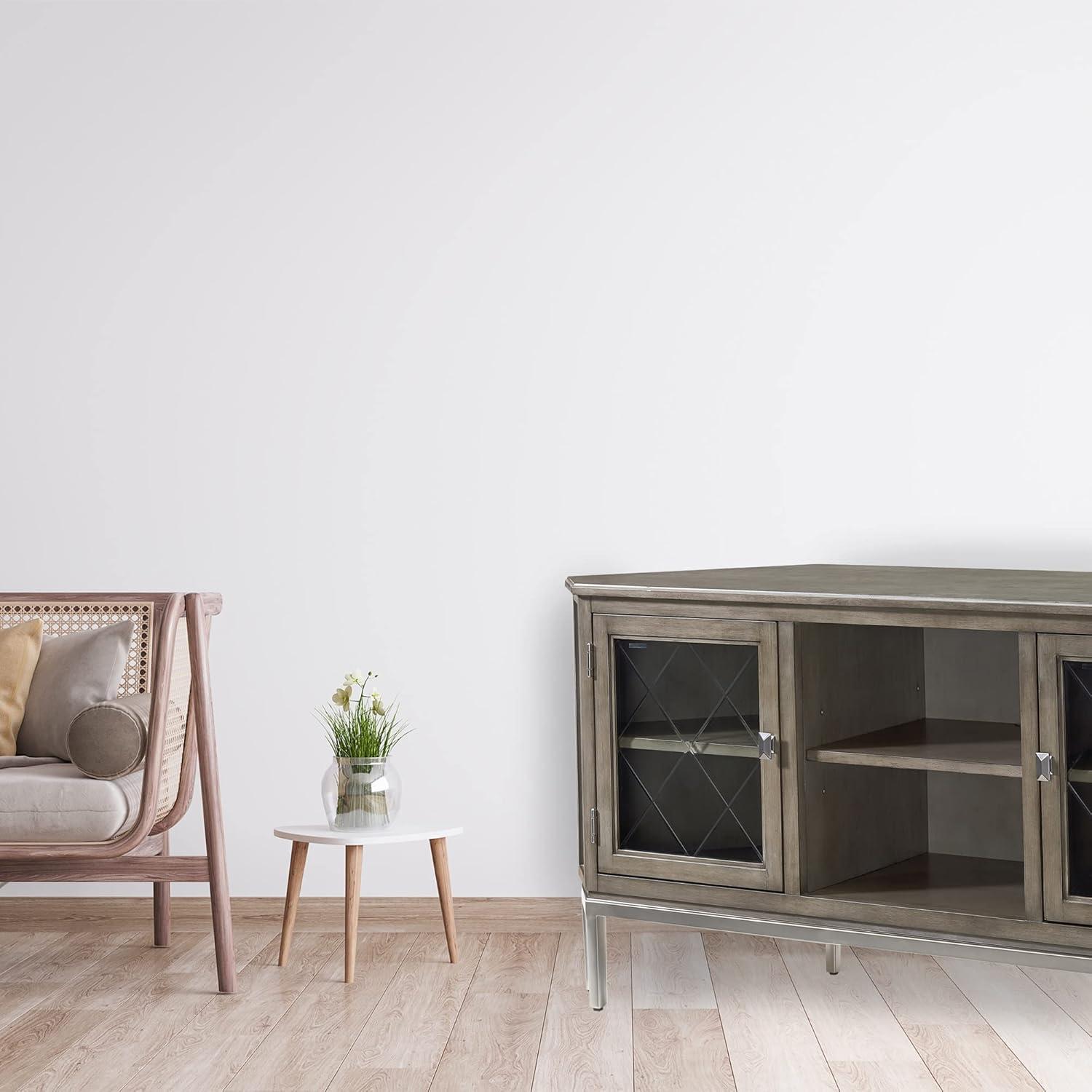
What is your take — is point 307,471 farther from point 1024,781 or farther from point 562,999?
point 1024,781

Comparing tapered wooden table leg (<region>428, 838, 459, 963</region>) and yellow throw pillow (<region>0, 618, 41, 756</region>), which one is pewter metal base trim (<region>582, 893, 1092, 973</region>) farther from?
yellow throw pillow (<region>0, 618, 41, 756</region>)

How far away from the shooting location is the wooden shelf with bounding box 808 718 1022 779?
2.21 m

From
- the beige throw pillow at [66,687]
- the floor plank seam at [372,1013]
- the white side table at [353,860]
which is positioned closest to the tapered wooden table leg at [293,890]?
the white side table at [353,860]

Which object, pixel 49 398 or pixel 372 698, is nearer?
pixel 372 698

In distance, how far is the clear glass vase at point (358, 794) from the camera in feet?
8.90

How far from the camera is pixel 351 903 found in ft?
8.78

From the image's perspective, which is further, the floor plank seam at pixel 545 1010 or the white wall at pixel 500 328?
the white wall at pixel 500 328

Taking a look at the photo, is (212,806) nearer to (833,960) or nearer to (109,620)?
(109,620)

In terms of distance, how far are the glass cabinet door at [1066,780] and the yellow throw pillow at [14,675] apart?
1.92m

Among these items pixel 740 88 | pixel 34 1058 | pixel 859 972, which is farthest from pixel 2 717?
pixel 740 88

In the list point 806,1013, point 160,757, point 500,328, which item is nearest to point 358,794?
point 160,757

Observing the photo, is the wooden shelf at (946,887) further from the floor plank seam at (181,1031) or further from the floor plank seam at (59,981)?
the floor plank seam at (59,981)

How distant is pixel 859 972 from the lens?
269cm

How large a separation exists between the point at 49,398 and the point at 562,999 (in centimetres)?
178
